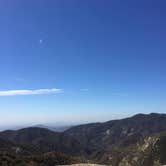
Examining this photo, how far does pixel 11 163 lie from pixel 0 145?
406 ft

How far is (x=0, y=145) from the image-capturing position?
199500 mm

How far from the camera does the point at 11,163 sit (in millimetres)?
83562

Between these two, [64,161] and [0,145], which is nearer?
[64,161]

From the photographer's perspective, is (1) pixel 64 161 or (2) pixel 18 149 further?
(2) pixel 18 149

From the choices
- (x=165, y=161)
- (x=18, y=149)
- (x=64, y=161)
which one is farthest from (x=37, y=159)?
(x=165, y=161)

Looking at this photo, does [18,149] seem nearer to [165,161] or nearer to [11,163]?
[165,161]

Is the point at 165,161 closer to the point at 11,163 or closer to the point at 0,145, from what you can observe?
the point at 0,145

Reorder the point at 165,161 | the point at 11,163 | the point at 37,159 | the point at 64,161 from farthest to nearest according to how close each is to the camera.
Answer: the point at 165,161, the point at 64,161, the point at 37,159, the point at 11,163

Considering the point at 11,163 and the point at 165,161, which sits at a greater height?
the point at 11,163

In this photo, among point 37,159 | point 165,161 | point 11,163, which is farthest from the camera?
point 165,161

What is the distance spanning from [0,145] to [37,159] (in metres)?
109

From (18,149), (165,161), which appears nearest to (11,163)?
(18,149)

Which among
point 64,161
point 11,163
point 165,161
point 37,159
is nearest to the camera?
point 11,163

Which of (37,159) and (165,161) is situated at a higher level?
(37,159)
